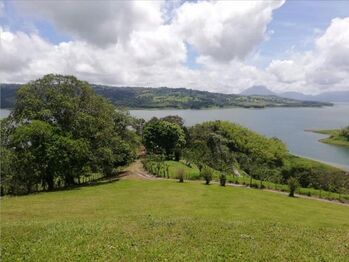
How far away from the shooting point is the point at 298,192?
55094 mm

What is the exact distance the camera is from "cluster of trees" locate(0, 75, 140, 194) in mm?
41281

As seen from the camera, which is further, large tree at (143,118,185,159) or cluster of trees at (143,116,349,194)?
large tree at (143,118,185,159)

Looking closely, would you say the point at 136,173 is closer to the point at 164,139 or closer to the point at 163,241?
the point at 164,139

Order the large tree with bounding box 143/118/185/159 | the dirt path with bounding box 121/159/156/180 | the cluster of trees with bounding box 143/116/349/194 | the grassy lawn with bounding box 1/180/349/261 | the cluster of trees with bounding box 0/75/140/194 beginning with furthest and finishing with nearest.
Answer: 1. the large tree with bounding box 143/118/185/159
2. the cluster of trees with bounding box 143/116/349/194
3. the dirt path with bounding box 121/159/156/180
4. the cluster of trees with bounding box 0/75/140/194
5. the grassy lawn with bounding box 1/180/349/261

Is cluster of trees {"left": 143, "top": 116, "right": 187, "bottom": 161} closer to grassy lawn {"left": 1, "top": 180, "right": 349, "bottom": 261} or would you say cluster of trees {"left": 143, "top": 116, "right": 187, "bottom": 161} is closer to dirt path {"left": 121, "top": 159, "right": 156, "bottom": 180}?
dirt path {"left": 121, "top": 159, "right": 156, "bottom": 180}

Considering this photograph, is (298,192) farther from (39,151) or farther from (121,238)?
(121,238)

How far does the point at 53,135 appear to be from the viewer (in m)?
42.5

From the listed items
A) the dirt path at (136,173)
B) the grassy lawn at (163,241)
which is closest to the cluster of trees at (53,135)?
the dirt path at (136,173)

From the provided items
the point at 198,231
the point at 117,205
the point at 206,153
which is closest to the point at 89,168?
the point at 117,205

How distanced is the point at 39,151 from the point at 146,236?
29569mm

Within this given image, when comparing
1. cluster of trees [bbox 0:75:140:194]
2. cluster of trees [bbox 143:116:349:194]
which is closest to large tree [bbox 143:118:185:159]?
cluster of trees [bbox 143:116:349:194]

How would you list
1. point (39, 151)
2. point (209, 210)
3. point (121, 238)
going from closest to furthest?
point (121, 238) < point (209, 210) < point (39, 151)


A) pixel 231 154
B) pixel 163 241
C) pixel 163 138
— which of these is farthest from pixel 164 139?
pixel 163 241

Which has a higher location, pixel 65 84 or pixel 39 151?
pixel 65 84
